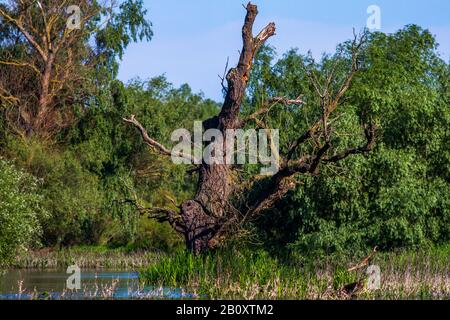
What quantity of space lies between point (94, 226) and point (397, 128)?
66.8 ft

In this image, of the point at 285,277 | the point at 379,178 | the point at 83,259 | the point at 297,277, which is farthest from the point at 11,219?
the point at 83,259

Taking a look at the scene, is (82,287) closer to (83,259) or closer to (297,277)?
(297,277)

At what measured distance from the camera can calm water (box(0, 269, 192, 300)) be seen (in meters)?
21.8

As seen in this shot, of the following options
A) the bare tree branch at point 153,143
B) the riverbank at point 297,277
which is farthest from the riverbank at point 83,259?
the riverbank at point 297,277

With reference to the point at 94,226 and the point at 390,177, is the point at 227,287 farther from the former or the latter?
the point at 94,226

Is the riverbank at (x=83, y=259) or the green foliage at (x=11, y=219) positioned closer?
the green foliage at (x=11, y=219)

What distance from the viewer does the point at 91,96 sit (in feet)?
153

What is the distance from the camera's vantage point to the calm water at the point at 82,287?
21844 millimetres

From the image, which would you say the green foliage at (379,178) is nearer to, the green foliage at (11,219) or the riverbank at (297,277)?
the riverbank at (297,277)

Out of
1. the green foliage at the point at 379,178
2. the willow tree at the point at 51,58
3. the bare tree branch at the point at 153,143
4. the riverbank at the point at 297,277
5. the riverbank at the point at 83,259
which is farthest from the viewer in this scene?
the willow tree at the point at 51,58

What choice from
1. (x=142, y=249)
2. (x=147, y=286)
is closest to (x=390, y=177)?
(x=147, y=286)

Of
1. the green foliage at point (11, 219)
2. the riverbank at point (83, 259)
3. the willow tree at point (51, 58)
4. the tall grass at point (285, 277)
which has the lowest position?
the riverbank at point (83, 259)

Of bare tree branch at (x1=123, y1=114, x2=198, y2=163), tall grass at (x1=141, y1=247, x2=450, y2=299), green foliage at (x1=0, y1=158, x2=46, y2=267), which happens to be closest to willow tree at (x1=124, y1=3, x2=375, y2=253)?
bare tree branch at (x1=123, y1=114, x2=198, y2=163)
